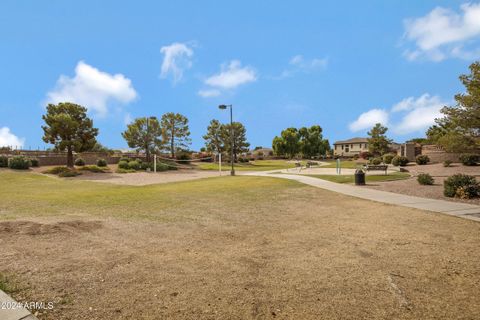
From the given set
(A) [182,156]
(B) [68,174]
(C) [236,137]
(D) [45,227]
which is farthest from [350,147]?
(D) [45,227]

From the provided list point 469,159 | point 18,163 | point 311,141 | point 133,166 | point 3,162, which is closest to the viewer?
point 469,159

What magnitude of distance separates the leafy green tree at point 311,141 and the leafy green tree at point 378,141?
1573 cm

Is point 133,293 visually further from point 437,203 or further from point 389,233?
point 437,203

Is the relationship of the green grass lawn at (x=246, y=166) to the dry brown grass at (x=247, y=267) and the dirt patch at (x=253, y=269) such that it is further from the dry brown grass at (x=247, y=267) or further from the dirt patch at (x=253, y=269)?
the dirt patch at (x=253, y=269)

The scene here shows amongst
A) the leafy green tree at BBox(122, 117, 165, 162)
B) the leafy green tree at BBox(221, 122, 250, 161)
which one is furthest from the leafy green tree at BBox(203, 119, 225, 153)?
the leafy green tree at BBox(122, 117, 165, 162)

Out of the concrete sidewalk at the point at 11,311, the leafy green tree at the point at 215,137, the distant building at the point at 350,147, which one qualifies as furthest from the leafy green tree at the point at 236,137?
the concrete sidewalk at the point at 11,311

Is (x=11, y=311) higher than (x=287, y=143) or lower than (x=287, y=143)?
lower

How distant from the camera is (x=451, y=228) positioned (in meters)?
7.41

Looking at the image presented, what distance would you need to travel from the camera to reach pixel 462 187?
40.6 ft

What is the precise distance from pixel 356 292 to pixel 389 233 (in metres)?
3.63

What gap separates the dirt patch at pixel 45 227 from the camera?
690cm

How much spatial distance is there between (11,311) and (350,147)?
355 ft

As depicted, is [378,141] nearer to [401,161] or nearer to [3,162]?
[401,161]

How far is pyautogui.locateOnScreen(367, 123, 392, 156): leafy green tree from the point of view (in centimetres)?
6925
